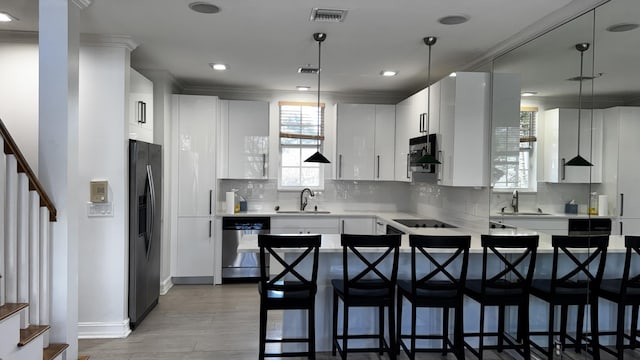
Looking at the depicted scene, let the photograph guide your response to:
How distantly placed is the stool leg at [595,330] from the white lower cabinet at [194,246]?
4.26 m

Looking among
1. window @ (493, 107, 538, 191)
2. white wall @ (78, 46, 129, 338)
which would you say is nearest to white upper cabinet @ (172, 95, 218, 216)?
white wall @ (78, 46, 129, 338)

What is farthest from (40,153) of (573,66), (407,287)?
(573,66)

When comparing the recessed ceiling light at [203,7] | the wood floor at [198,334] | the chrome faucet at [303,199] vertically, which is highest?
the recessed ceiling light at [203,7]

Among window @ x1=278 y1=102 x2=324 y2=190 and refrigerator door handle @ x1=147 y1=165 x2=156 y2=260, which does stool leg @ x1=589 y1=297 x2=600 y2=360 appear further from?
window @ x1=278 y1=102 x2=324 y2=190

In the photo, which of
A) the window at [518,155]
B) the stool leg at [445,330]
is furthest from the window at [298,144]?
the stool leg at [445,330]

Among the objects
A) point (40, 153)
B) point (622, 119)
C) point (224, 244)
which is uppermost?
point (622, 119)

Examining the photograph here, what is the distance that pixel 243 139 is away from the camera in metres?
5.77

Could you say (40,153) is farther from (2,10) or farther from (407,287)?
(407,287)

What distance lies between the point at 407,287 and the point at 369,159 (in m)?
3.10

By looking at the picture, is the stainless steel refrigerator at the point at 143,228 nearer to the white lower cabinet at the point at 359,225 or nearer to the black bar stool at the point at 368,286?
the black bar stool at the point at 368,286

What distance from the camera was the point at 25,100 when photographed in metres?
3.64

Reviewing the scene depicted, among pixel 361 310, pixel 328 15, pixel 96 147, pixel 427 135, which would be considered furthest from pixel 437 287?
pixel 96 147

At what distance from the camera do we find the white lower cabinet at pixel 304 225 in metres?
5.64

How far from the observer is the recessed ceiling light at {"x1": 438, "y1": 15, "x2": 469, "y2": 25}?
3105 mm
